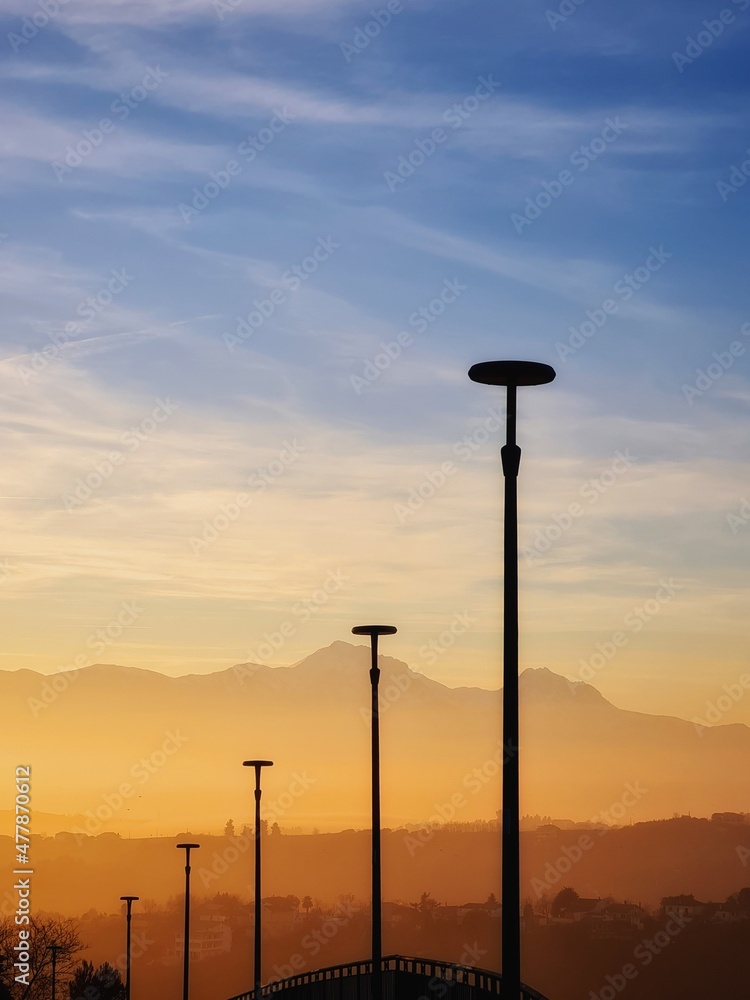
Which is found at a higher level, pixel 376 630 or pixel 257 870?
pixel 376 630

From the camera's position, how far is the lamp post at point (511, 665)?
1426 cm

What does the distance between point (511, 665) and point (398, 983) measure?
16.3m

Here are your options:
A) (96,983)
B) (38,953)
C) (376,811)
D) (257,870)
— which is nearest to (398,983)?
(376,811)

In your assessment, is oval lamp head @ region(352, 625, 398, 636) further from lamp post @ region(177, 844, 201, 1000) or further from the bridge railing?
lamp post @ region(177, 844, 201, 1000)

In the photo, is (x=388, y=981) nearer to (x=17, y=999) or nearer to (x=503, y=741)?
(x=503, y=741)

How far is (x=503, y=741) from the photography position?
14.7 meters

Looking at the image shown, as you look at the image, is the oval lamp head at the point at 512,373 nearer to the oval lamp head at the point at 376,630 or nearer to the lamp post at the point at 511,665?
the lamp post at the point at 511,665

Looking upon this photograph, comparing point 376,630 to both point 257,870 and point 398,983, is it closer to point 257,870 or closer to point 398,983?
point 398,983

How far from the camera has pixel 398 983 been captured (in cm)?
2878

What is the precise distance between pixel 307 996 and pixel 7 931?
43.1m

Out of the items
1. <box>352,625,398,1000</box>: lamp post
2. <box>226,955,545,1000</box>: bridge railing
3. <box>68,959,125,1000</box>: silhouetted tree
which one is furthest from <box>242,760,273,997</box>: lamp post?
<box>68,959,125,1000</box>: silhouetted tree

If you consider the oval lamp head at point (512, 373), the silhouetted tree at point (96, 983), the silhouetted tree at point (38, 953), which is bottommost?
the silhouetted tree at point (96, 983)

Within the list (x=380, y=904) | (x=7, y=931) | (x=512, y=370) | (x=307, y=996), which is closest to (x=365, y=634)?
(x=380, y=904)

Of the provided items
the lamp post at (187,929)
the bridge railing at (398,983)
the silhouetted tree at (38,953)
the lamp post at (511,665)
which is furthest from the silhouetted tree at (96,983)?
the lamp post at (511,665)
